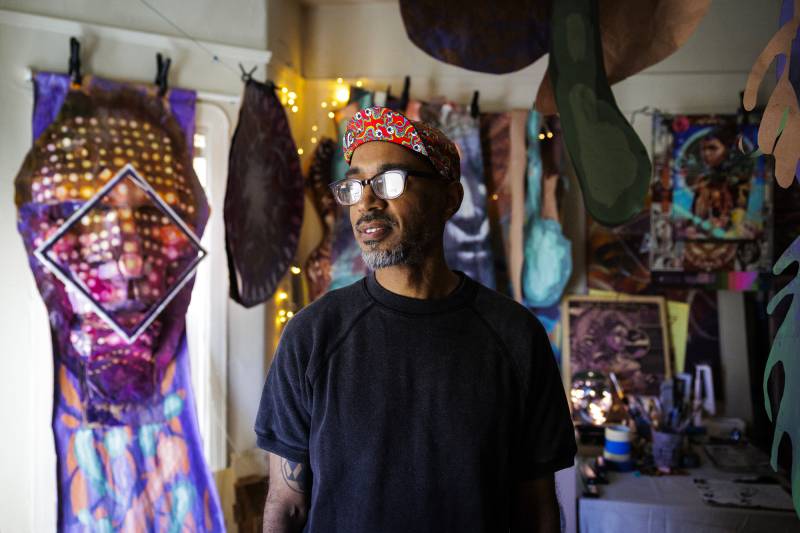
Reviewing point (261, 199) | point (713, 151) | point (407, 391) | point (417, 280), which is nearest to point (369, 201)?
point (417, 280)

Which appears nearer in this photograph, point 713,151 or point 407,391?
point 407,391

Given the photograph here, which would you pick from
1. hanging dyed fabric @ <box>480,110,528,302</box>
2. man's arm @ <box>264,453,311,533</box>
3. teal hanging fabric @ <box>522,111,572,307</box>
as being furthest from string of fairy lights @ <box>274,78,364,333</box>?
man's arm @ <box>264,453,311,533</box>

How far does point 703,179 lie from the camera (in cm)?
240

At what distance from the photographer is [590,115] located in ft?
3.90

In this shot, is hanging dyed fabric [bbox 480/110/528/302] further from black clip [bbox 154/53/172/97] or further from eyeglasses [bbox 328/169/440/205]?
eyeglasses [bbox 328/169/440/205]

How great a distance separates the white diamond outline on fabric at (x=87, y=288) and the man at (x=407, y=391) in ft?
3.62

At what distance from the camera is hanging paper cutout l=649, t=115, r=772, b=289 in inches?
92.6

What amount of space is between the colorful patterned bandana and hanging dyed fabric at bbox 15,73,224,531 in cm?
120

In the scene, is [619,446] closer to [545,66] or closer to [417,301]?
[417,301]

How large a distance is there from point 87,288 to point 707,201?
7.65 feet

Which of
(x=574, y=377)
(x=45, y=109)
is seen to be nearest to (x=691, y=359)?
(x=574, y=377)

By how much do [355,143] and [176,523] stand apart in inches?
65.9

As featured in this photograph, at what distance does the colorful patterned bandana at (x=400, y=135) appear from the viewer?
1.09m

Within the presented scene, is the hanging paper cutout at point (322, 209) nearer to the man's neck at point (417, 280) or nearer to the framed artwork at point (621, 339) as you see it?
the framed artwork at point (621, 339)
